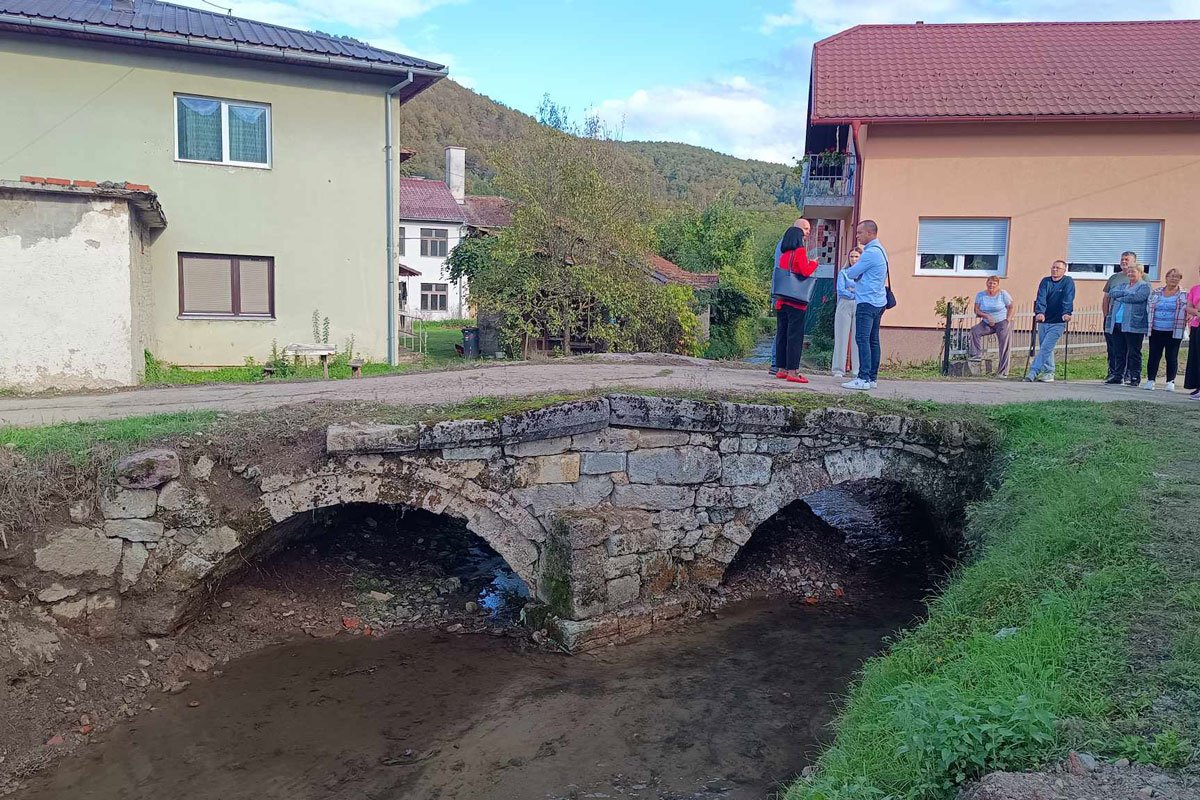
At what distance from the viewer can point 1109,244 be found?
16.6 metres

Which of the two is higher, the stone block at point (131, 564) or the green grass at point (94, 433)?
the green grass at point (94, 433)

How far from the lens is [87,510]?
20.3 feet

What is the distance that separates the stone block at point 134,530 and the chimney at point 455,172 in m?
39.9

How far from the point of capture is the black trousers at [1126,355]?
11.2 m

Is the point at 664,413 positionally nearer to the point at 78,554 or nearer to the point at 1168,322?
the point at 78,554

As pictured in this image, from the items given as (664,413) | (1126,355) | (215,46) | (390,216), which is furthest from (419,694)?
(215,46)

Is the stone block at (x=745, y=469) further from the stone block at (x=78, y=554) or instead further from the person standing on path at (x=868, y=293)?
the stone block at (x=78, y=554)

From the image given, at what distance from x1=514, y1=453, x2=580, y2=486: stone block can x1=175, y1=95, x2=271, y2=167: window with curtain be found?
11.0 m

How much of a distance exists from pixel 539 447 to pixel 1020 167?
13.5m

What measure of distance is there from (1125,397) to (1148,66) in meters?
11.4

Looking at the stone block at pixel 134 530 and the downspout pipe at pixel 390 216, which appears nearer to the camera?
the stone block at pixel 134 530

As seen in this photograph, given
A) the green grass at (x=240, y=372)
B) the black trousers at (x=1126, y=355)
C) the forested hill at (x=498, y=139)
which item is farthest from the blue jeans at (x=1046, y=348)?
the forested hill at (x=498, y=139)

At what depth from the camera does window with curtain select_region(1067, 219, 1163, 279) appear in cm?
1645

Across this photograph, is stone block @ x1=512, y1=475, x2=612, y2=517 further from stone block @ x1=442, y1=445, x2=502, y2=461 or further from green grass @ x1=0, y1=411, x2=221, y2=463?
green grass @ x1=0, y1=411, x2=221, y2=463
